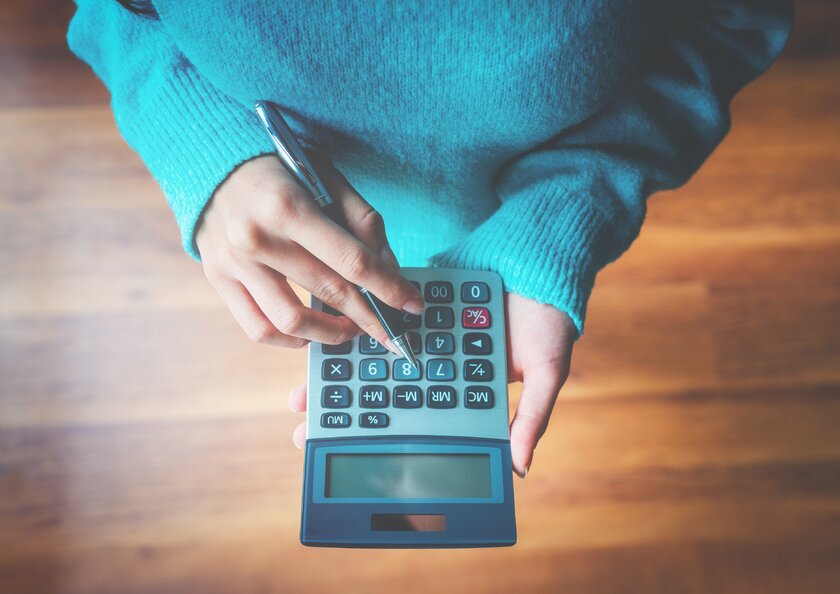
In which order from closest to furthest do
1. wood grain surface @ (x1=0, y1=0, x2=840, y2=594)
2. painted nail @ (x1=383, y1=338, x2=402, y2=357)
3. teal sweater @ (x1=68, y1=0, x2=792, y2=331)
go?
teal sweater @ (x1=68, y1=0, x2=792, y2=331) → painted nail @ (x1=383, y1=338, x2=402, y2=357) → wood grain surface @ (x1=0, y1=0, x2=840, y2=594)

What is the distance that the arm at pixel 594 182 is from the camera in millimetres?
398

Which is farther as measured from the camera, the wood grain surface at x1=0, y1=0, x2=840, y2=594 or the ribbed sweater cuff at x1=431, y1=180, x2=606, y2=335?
the wood grain surface at x1=0, y1=0, x2=840, y2=594

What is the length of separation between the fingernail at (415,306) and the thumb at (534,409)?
88mm

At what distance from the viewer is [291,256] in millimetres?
358

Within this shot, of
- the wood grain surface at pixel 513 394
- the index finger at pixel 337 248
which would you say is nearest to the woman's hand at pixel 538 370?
the index finger at pixel 337 248

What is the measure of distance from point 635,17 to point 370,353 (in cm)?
26

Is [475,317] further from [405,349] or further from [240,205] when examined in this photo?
[240,205]

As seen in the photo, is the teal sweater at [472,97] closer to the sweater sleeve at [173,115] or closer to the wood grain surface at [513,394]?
the sweater sleeve at [173,115]

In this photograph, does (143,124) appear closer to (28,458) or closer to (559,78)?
(559,78)

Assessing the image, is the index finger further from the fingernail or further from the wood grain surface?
the wood grain surface

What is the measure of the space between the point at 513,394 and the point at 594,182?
514 millimetres

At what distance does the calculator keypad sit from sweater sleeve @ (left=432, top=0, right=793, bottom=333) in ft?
0.09

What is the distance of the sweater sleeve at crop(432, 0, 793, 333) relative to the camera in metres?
0.40

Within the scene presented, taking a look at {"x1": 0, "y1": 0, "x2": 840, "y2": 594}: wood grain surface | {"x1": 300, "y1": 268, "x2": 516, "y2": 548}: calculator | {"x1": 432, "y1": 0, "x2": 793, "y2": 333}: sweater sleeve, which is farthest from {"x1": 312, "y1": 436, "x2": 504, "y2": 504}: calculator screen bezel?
{"x1": 0, "y1": 0, "x2": 840, "y2": 594}: wood grain surface
